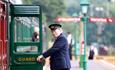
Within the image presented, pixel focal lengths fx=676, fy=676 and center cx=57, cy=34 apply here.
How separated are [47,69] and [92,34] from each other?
341ft

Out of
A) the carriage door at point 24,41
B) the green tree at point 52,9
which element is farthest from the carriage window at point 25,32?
the green tree at point 52,9

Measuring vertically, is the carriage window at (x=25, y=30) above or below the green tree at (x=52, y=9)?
below

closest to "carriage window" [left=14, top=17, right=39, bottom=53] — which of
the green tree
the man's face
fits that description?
the man's face

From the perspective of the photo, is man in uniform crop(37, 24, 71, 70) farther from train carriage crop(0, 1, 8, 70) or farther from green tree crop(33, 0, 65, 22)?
green tree crop(33, 0, 65, 22)

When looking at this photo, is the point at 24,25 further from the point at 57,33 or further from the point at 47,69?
Answer: the point at 47,69

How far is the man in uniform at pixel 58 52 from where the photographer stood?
15273mm

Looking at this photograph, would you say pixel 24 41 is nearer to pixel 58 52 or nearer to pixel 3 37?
pixel 3 37

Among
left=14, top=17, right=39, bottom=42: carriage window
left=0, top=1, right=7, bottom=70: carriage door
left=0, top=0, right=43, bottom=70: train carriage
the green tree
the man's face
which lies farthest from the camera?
the green tree

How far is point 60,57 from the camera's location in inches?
609

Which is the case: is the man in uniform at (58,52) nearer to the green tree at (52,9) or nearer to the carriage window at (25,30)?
the carriage window at (25,30)

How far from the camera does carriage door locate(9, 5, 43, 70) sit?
18781 millimetres

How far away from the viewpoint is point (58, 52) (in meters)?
15.5

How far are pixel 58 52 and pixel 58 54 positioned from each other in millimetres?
52

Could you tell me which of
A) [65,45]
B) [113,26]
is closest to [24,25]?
[65,45]
